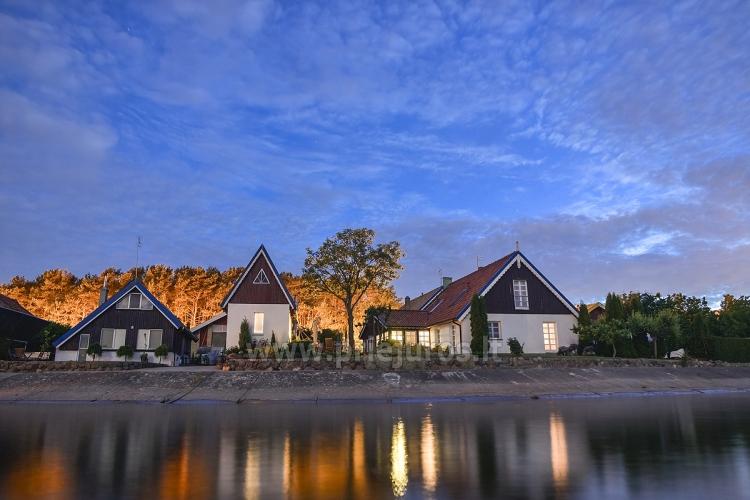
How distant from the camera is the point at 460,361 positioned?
25672 mm

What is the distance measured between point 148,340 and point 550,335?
2581 cm

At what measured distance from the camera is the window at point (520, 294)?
32.7m

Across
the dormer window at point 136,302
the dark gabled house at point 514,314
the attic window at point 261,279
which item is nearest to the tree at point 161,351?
the dormer window at point 136,302

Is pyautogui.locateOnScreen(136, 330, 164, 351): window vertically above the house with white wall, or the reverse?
the house with white wall

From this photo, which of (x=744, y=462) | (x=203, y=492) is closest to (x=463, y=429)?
(x=744, y=462)

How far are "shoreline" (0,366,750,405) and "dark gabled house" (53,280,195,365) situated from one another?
22.4ft

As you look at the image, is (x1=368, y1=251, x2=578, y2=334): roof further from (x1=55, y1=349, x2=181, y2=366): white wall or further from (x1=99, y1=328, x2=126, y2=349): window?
(x1=99, y1=328, x2=126, y2=349): window

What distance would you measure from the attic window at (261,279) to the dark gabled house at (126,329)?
606cm

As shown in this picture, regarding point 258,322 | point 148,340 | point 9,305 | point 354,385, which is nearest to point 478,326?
point 354,385

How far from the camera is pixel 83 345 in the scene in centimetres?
3152

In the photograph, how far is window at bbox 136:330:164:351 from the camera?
32.2 m

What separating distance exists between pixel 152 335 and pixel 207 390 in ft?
41.6

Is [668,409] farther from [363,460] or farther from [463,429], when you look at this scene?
[363,460]

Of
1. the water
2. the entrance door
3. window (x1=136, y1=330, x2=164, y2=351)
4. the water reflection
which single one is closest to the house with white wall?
window (x1=136, y1=330, x2=164, y2=351)
